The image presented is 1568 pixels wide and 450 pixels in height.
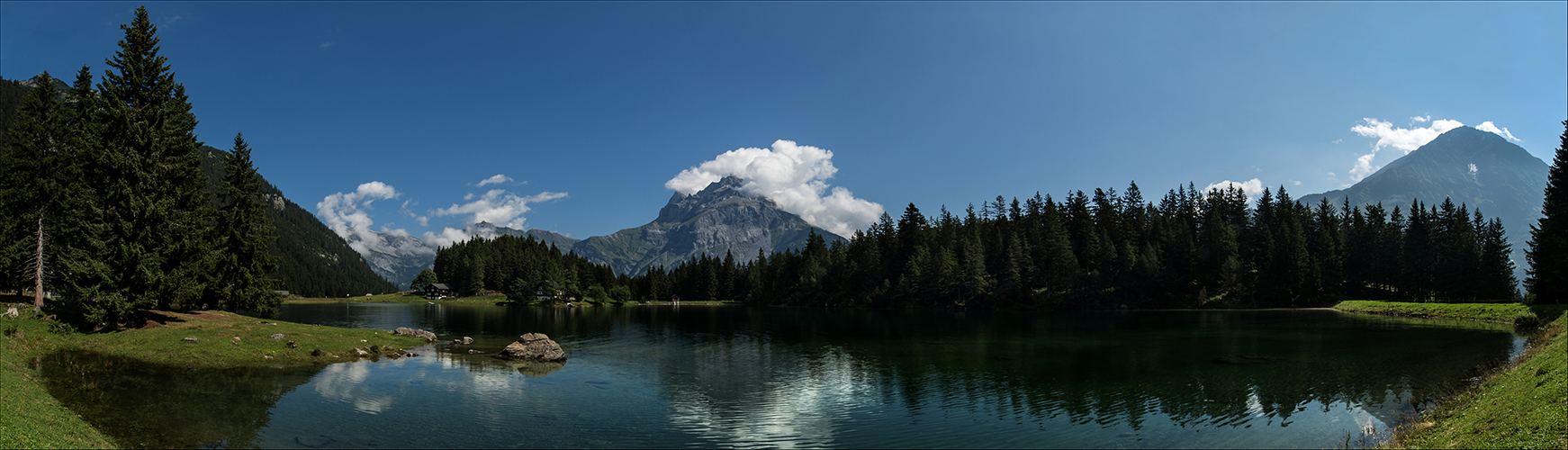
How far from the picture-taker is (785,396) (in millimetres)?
33344

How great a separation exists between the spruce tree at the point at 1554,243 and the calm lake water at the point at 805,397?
22470 millimetres

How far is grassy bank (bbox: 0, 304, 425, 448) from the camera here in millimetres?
19359

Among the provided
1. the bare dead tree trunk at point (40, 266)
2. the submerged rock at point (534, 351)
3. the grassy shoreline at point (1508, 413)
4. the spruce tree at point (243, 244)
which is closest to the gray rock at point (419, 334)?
the spruce tree at point (243, 244)

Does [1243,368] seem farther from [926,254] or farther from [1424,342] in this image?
[926,254]

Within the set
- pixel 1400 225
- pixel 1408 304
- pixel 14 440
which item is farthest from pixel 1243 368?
pixel 1400 225

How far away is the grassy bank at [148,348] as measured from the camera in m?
19.4

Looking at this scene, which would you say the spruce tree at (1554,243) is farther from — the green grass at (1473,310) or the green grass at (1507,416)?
the green grass at (1507,416)

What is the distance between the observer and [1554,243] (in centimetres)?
6962

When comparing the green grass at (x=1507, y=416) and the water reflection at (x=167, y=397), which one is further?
the water reflection at (x=167, y=397)

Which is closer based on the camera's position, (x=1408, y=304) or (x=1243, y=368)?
(x=1243, y=368)

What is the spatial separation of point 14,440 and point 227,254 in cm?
4930

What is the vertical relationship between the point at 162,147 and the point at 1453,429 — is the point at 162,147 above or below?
above

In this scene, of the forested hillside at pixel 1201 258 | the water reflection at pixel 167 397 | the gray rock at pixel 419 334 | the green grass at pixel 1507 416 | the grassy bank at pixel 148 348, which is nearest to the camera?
the green grass at pixel 1507 416

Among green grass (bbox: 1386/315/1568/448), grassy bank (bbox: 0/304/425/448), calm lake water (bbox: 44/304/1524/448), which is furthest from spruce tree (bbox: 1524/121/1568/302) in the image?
grassy bank (bbox: 0/304/425/448)
